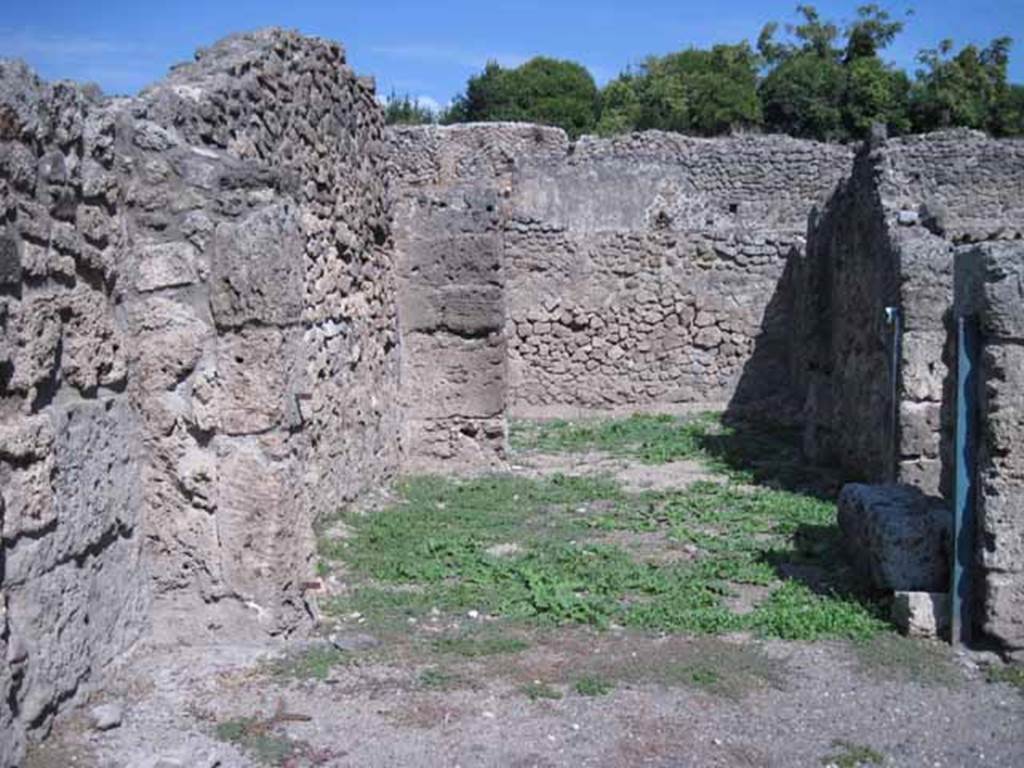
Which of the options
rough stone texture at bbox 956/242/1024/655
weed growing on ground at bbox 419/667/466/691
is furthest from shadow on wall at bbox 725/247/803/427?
weed growing on ground at bbox 419/667/466/691

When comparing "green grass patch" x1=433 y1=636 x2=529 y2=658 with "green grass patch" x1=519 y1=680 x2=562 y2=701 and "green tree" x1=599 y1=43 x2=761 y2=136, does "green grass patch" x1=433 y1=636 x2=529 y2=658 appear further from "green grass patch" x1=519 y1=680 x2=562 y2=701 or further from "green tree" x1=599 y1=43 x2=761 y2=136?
"green tree" x1=599 y1=43 x2=761 y2=136

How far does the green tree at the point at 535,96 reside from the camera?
41.0 metres

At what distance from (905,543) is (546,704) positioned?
7.26 ft

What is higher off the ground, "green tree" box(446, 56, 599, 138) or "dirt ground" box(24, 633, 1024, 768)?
"green tree" box(446, 56, 599, 138)

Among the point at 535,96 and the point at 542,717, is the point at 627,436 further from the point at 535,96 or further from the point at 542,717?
the point at 535,96

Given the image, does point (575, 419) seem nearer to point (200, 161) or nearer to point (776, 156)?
point (200, 161)

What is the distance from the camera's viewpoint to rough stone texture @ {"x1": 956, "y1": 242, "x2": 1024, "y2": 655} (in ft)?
16.4

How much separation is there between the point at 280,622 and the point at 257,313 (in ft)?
4.23

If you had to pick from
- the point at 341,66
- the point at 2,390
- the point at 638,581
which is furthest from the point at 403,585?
the point at 341,66

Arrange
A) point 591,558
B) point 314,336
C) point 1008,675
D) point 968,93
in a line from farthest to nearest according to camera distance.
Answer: point 968,93 → point 314,336 → point 591,558 → point 1008,675

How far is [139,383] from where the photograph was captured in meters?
4.62

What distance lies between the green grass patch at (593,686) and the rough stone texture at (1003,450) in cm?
173

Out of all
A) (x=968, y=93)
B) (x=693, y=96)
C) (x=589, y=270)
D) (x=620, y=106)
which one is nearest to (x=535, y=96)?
(x=620, y=106)

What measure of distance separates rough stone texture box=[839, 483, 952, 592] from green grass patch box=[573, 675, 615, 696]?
5.78 feet
